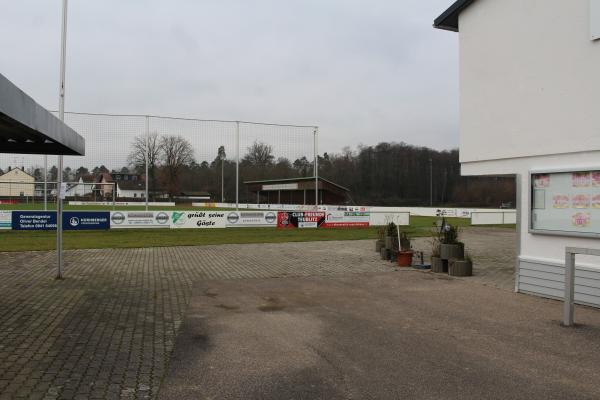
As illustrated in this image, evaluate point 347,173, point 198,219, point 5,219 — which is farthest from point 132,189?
point 347,173

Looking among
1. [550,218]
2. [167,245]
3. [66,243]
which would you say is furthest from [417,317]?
[66,243]

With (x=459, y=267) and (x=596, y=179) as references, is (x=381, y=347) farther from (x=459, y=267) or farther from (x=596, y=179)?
(x=459, y=267)

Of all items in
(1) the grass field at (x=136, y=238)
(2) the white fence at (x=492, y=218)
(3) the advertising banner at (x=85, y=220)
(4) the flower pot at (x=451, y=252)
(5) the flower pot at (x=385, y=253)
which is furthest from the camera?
(2) the white fence at (x=492, y=218)

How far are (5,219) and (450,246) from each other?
816 inches

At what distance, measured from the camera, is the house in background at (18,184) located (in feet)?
77.2

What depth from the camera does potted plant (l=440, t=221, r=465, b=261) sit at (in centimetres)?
1157

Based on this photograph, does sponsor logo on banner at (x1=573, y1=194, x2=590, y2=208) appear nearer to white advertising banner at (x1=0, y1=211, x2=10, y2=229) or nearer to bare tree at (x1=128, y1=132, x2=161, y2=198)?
bare tree at (x1=128, y1=132, x2=161, y2=198)

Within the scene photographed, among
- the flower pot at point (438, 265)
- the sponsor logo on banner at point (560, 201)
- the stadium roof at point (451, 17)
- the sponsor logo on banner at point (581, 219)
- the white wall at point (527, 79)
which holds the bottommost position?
the flower pot at point (438, 265)

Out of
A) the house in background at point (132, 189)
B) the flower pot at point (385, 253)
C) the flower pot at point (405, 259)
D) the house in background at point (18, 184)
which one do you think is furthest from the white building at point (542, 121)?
the house in background at point (18, 184)

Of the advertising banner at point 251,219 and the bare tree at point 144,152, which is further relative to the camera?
the advertising banner at point 251,219

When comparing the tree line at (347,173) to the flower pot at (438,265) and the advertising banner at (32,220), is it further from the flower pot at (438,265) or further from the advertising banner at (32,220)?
the flower pot at (438,265)

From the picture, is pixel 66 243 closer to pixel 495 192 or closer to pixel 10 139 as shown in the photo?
pixel 10 139

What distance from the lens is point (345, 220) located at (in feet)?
98.1

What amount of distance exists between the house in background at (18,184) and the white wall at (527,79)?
69.4ft
